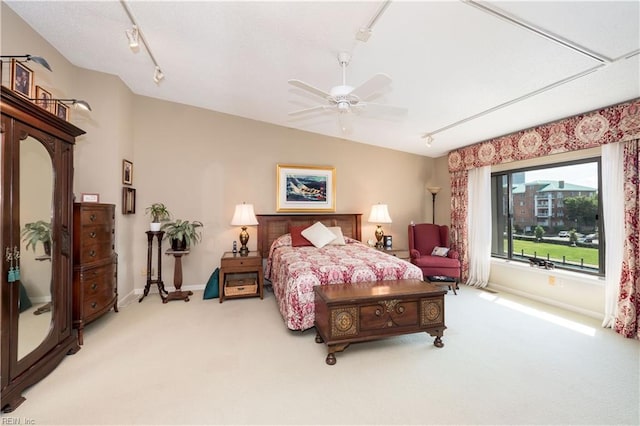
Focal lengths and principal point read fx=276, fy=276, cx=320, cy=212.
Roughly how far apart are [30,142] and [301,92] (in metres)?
2.72

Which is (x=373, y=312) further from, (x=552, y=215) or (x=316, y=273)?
(x=552, y=215)

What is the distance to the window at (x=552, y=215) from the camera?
3.73 metres

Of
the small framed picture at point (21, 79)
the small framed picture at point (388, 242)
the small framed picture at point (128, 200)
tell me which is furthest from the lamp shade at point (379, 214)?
the small framed picture at point (21, 79)

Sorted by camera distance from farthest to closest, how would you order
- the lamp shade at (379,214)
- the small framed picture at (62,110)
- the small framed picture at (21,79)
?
1. the lamp shade at (379,214)
2. the small framed picture at (62,110)
3. the small framed picture at (21,79)

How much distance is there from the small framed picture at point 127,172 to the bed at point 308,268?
2.02m

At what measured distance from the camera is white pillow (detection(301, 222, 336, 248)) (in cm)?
459

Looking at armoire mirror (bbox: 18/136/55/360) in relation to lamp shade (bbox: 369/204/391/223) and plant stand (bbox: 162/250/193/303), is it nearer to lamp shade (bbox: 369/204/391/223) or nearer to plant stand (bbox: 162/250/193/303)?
plant stand (bbox: 162/250/193/303)

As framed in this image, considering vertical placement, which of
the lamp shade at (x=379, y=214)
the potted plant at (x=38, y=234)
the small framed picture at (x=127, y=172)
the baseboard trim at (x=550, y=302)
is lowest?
the baseboard trim at (x=550, y=302)

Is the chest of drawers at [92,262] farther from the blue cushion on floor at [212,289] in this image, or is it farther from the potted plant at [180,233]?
the blue cushion on floor at [212,289]

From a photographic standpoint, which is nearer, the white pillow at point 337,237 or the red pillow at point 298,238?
the red pillow at point 298,238

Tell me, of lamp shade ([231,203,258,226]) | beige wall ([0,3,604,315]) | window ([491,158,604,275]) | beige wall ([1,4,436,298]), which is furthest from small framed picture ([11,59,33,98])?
window ([491,158,604,275])

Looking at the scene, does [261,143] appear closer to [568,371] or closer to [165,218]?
[165,218]

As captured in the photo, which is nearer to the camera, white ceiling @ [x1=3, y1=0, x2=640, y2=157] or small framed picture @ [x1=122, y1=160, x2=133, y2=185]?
white ceiling @ [x1=3, y1=0, x2=640, y2=157]

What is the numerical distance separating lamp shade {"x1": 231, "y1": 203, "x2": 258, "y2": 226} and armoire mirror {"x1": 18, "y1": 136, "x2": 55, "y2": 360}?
2290 mm
